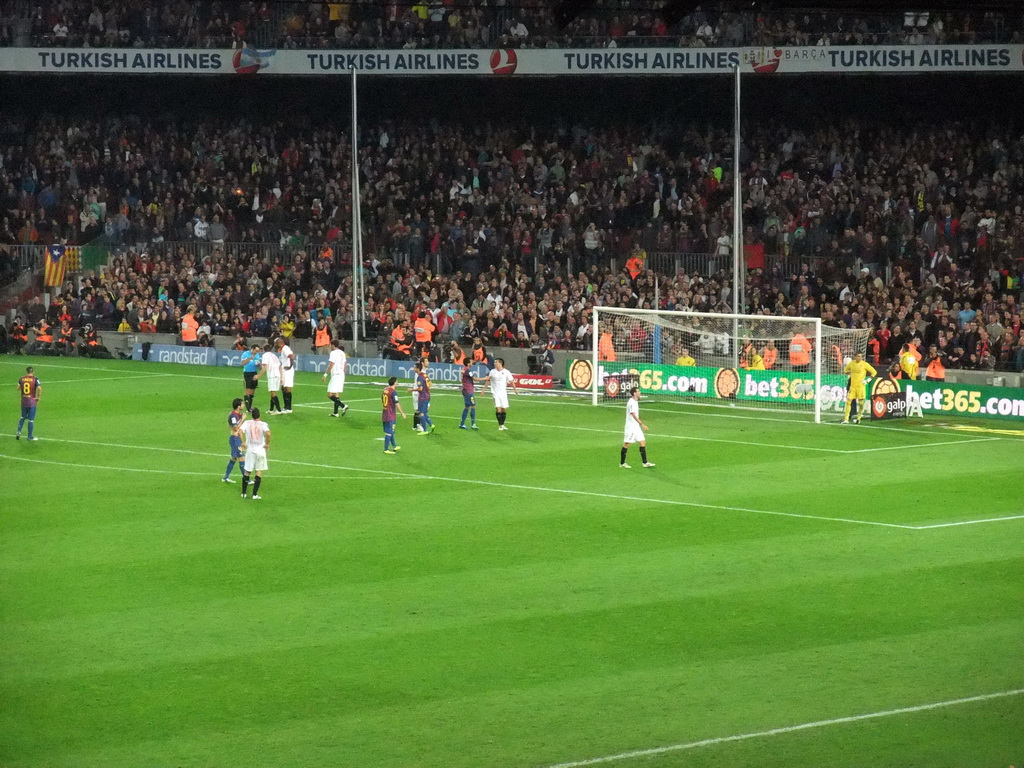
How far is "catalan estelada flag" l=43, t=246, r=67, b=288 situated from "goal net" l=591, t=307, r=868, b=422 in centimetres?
2267

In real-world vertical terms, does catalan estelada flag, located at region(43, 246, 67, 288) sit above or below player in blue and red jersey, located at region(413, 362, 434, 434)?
above

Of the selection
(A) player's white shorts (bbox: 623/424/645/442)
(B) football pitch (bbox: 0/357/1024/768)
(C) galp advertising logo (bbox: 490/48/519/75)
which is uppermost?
(C) galp advertising logo (bbox: 490/48/519/75)

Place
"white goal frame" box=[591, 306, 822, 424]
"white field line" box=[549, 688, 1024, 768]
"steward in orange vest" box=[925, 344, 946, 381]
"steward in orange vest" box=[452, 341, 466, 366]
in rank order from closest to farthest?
"white field line" box=[549, 688, 1024, 768]
"white goal frame" box=[591, 306, 822, 424]
"steward in orange vest" box=[925, 344, 946, 381]
"steward in orange vest" box=[452, 341, 466, 366]

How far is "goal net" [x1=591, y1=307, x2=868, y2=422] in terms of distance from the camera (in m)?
36.1

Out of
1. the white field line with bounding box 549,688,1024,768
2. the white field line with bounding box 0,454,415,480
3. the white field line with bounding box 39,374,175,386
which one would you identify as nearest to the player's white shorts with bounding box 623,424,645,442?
the white field line with bounding box 0,454,415,480

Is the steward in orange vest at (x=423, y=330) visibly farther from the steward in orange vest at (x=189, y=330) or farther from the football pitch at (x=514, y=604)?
the football pitch at (x=514, y=604)

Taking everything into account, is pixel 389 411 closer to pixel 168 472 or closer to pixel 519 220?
pixel 168 472

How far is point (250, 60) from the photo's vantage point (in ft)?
167

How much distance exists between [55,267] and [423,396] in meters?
26.9

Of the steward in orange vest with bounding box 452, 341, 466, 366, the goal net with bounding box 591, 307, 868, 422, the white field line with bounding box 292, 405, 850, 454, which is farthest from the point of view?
the steward in orange vest with bounding box 452, 341, 466, 366

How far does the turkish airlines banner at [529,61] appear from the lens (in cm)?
4419

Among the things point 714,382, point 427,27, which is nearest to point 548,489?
point 714,382

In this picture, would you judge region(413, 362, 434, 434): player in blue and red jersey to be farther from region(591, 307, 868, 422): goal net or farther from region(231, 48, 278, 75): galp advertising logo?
region(231, 48, 278, 75): galp advertising logo

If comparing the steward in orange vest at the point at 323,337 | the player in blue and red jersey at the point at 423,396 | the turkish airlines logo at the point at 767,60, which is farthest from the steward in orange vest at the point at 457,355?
the turkish airlines logo at the point at 767,60
